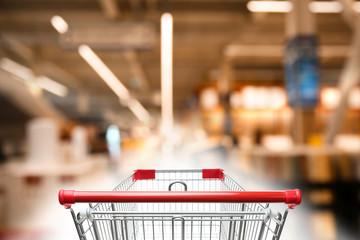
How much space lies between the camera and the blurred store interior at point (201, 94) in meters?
3.57

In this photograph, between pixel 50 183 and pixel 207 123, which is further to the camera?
pixel 207 123

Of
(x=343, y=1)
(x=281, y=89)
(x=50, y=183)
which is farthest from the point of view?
(x=281, y=89)

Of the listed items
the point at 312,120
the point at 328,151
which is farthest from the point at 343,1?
the point at 328,151

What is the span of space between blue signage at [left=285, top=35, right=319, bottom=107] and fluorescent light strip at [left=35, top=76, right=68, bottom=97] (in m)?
13.5

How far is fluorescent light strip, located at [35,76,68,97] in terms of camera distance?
16.4 m

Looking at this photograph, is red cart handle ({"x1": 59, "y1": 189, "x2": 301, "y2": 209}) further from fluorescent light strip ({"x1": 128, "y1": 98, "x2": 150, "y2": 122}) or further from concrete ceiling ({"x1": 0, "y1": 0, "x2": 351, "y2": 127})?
fluorescent light strip ({"x1": 128, "y1": 98, "x2": 150, "y2": 122})

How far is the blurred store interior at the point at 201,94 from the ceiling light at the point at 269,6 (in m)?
0.03

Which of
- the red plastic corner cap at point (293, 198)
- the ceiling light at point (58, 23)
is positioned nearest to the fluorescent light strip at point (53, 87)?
the ceiling light at point (58, 23)

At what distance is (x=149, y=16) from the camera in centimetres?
842

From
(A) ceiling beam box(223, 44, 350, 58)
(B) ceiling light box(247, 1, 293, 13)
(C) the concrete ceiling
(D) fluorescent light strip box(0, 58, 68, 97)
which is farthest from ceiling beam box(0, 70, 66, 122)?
(A) ceiling beam box(223, 44, 350, 58)

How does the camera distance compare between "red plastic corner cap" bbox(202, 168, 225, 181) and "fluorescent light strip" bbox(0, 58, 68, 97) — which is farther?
"fluorescent light strip" bbox(0, 58, 68, 97)

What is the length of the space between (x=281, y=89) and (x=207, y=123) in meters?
3.28

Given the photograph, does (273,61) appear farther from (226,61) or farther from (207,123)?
(207,123)

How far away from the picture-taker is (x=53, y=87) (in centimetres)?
1834
